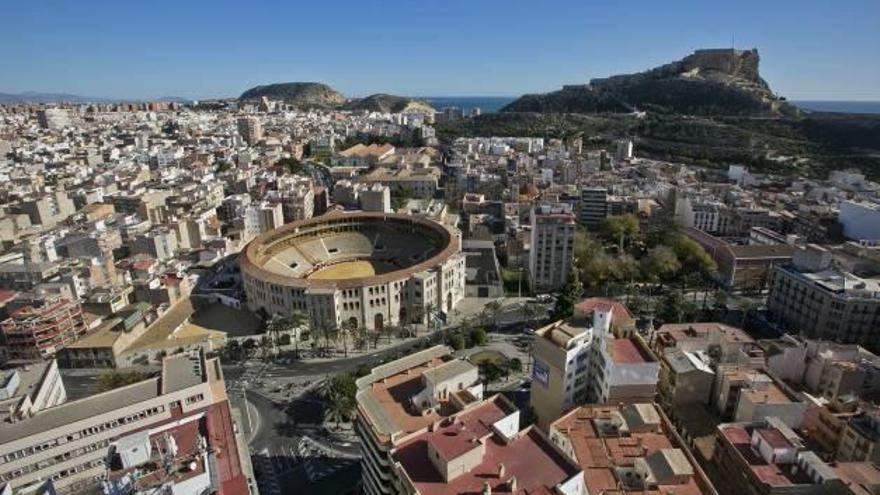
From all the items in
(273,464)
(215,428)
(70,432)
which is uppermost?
(215,428)

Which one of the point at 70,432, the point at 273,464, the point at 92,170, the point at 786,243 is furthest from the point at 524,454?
the point at 92,170

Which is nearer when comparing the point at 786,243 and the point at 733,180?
the point at 786,243

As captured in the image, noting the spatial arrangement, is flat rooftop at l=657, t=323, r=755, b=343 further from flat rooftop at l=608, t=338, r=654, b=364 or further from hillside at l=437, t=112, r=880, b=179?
hillside at l=437, t=112, r=880, b=179

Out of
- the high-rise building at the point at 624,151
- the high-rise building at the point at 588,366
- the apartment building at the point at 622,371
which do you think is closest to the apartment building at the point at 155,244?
the high-rise building at the point at 588,366

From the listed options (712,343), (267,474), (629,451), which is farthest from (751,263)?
(267,474)

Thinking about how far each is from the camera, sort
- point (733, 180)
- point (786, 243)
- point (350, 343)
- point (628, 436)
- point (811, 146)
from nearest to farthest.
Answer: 1. point (628, 436)
2. point (350, 343)
3. point (786, 243)
4. point (733, 180)
5. point (811, 146)

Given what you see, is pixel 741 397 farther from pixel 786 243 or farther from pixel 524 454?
pixel 786 243
